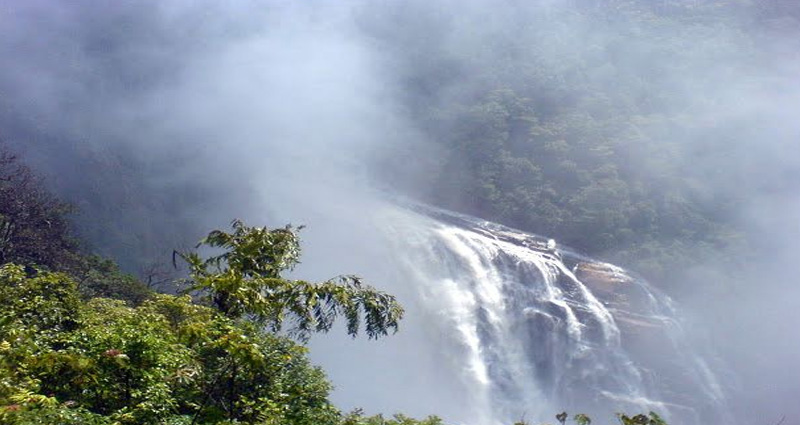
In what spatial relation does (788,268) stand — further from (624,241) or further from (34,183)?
(34,183)

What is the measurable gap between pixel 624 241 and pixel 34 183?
3090 centimetres

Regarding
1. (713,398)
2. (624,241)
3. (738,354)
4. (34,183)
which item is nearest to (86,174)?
(34,183)

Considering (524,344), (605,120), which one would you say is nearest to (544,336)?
(524,344)

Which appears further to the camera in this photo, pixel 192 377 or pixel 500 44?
pixel 500 44

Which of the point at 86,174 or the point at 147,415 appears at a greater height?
the point at 86,174

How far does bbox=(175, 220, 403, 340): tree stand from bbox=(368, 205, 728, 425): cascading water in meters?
19.2

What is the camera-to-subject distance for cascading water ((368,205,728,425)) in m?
28.3

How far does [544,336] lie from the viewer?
97.5 feet

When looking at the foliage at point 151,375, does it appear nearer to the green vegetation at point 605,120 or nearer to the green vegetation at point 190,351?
the green vegetation at point 190,351

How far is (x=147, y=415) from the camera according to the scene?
6020mm

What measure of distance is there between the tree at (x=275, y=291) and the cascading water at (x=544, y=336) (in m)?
19.2

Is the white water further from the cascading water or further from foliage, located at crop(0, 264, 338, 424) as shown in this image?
foliage, located at crop(0, 264, 338, 424)

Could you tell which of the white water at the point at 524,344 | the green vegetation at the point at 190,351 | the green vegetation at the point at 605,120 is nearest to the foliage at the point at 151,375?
the green vegetation at the point at 190,351

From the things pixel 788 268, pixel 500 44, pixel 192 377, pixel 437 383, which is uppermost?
pixel 500 44
